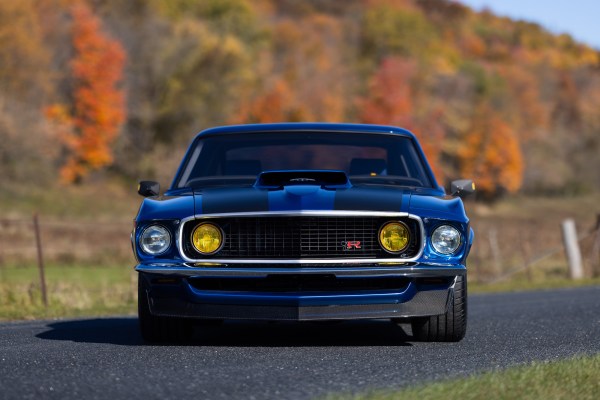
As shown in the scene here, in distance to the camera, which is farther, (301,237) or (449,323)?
(449,323)

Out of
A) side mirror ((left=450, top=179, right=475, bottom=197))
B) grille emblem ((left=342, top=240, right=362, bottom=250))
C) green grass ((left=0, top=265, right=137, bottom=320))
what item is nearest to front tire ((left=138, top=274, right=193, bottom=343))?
grille emblem ((left=342, top=240, right=362, bottom=250))

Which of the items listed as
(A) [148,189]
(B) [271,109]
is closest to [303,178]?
→ (A) [148,189]

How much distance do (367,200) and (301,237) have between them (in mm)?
502

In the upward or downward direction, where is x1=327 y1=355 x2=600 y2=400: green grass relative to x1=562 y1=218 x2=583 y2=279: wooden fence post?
upward

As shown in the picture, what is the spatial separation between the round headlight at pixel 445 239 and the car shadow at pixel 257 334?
77 cm

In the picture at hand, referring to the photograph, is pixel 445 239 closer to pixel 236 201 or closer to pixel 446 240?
pixel 446 240

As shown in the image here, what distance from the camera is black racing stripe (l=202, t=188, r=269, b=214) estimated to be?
278 inches

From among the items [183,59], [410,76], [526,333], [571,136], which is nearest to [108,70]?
[183,59]

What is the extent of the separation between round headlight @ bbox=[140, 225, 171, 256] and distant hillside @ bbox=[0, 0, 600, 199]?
158 ft

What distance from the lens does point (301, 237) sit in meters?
7.06

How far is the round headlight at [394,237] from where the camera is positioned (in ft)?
23.3

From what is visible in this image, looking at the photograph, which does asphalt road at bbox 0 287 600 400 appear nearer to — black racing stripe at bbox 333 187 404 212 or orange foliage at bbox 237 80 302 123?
black racing stripe at bbox 333 187 404 212

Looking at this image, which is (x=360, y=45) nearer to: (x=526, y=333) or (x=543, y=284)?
(x=543, y=284)

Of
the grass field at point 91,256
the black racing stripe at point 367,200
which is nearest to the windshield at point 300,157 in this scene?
the black racing stripe at point 367,200
